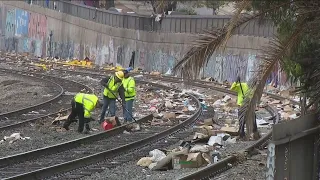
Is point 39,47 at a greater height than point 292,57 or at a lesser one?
→ lesser

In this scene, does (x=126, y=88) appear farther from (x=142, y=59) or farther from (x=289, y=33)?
(x=142, y=59)

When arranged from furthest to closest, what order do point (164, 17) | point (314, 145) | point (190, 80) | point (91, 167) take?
point (164, 17) < point (91, 167) < point (190, 80) < point (314, 145)

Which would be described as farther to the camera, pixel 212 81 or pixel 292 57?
pixel 212 81

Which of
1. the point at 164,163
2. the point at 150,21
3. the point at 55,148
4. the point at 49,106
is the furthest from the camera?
the point at 150,21

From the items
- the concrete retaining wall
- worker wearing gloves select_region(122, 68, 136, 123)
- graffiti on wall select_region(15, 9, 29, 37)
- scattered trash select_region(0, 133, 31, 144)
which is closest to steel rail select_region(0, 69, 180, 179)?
worker wearing gloves select_region(122, 68, 136, 123)

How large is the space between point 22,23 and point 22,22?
0.56ft

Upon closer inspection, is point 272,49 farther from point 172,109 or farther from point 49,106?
point 49,106

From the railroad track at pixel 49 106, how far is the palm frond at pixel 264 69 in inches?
414

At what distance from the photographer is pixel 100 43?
5466 centimetres

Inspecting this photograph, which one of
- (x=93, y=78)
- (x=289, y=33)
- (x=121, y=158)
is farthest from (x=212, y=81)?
(x=289, y=33)

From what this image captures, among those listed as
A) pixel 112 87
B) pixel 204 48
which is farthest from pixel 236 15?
pixel 112 87

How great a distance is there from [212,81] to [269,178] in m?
31.7

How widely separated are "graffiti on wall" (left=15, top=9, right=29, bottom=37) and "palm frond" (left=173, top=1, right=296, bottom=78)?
2403 inches

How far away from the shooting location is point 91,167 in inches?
555
